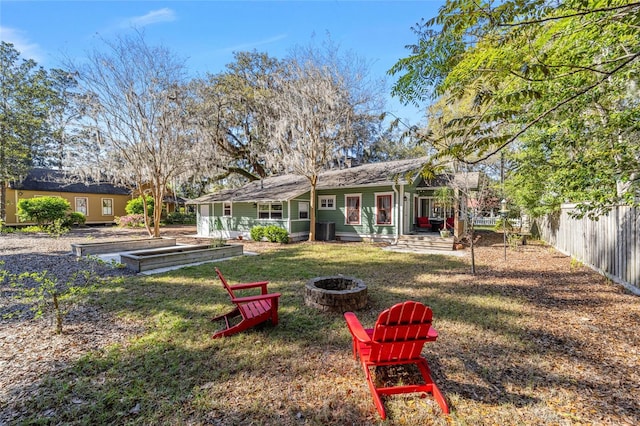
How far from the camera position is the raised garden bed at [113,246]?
9.99 meters

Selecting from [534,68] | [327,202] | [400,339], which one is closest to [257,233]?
[327,202]

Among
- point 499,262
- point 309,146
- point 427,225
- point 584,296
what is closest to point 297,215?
point 309,146

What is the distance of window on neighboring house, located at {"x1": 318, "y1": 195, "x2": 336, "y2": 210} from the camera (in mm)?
15539

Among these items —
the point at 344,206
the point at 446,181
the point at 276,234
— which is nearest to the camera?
the point at 446,181

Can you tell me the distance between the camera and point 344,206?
1512 cm

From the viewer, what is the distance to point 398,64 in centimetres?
339

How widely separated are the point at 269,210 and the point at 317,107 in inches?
232

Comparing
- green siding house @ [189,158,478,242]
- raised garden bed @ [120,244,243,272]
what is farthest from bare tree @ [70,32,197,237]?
raised garden bed @ [120,244,243,272]

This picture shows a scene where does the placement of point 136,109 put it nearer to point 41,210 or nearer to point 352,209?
point 352,209

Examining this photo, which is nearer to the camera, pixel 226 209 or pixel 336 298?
pixel 336 298

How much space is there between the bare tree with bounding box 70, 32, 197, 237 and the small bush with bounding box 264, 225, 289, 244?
199 inches

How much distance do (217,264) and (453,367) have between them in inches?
288

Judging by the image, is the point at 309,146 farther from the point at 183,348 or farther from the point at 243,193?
the point at 183,348

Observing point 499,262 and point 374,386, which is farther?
point 499,262
